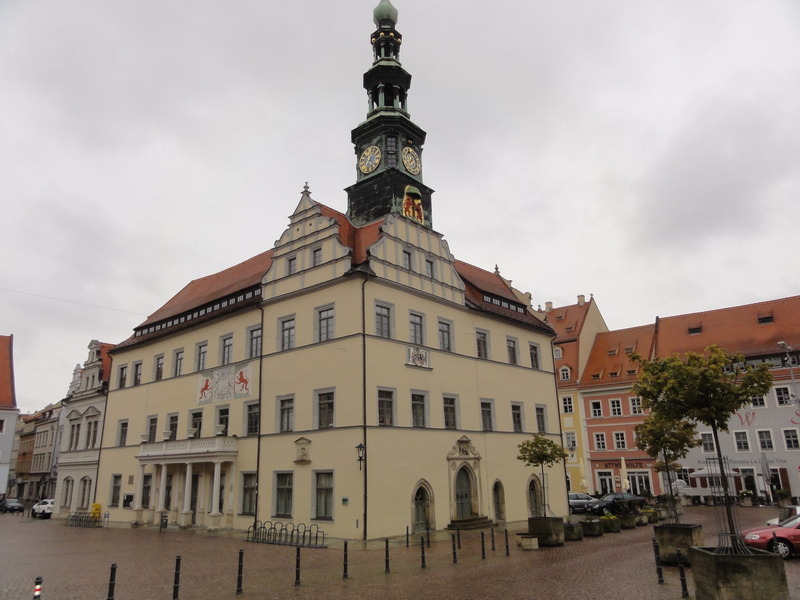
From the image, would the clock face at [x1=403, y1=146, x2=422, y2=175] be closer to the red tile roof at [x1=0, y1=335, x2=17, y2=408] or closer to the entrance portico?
the entrance portico

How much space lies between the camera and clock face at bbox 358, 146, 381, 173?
116ft

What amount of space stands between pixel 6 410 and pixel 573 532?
4985cm

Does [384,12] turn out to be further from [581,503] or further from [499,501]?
[581,503]

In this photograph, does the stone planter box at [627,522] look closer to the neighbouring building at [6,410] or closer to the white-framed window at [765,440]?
the white-framed window at [765,440]

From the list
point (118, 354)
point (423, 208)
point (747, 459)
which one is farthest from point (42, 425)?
point (747, 459)

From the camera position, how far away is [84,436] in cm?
4175

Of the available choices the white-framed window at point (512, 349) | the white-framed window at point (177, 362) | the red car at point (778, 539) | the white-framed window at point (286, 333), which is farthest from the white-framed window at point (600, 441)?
the white-framed window at point (177, 362)

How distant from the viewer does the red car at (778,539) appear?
1688 cm

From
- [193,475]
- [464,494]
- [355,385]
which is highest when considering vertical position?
[355,385]

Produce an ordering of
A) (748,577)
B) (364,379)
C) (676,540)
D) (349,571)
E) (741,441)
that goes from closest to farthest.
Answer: (748,577) → (676,540) → (349,571) → (364,379) → (741,441)

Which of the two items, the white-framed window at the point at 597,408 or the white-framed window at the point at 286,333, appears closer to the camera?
the white-framed window at the point at 286,333

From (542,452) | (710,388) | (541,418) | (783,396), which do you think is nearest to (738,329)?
(783,396)

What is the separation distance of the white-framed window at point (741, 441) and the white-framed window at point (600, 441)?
10019 mm

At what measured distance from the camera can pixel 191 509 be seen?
30.8m
